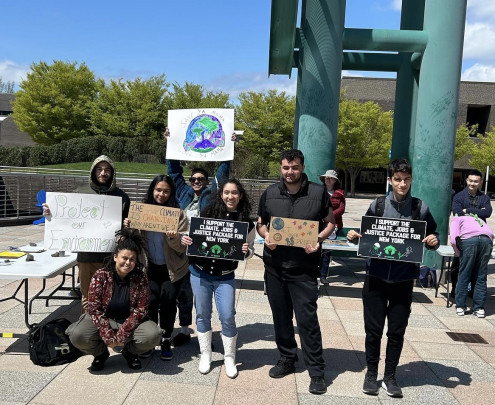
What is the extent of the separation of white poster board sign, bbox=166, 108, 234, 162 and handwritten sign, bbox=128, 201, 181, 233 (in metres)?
1.10

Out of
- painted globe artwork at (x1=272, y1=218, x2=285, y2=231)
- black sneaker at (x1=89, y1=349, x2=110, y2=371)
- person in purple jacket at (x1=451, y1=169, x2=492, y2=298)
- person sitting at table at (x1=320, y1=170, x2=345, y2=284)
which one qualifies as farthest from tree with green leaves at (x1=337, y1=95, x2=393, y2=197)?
black sneaker at (x1=89, y1=349, x2=110, y2=371)

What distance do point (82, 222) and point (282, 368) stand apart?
8.06 ft

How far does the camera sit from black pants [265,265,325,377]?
13.4 feet

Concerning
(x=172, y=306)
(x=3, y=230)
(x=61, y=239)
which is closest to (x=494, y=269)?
(x=172, y=306)

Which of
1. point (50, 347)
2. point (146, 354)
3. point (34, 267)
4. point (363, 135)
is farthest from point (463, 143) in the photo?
point (50, 347)

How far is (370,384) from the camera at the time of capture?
403 centimetres

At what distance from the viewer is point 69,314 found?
232 inches

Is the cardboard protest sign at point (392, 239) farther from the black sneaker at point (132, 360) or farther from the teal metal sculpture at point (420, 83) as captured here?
the teal metal sculpture at point (420, 83)

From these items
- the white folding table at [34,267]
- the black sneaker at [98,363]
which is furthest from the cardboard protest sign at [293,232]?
the white folding table at [34,267]

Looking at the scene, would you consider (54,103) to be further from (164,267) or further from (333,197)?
(164,267)

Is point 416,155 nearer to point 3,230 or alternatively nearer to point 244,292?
point 244,292

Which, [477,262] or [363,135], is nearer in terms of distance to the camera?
[477,262]

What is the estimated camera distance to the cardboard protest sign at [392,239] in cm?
393

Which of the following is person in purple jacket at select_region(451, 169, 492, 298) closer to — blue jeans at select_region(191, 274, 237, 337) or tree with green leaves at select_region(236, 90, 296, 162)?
blue jeans at select_region(191, 274, 237, 337)
